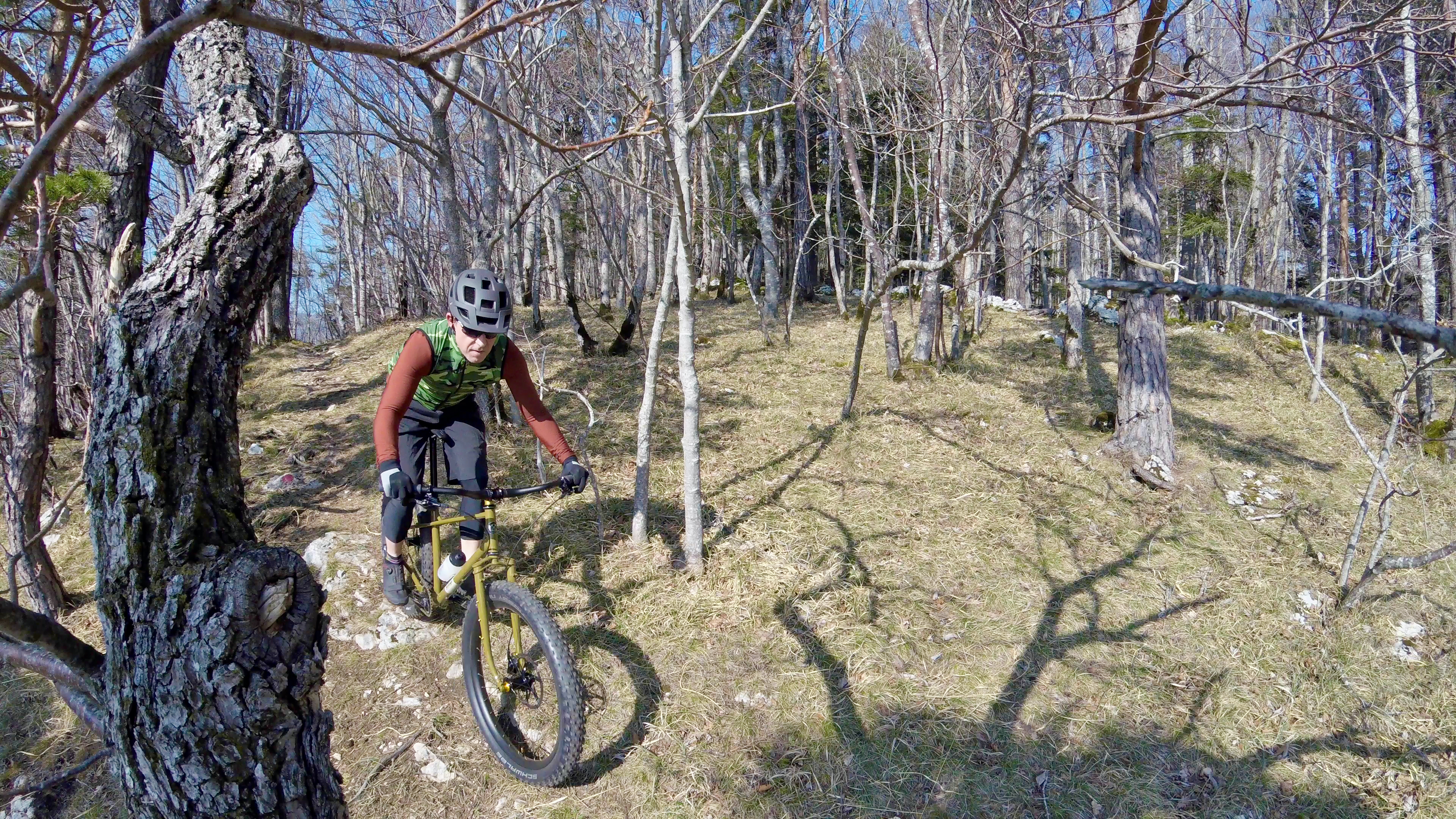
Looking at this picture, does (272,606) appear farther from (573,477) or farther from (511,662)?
(511,662)

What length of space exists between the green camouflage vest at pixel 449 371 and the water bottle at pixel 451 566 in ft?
2.62

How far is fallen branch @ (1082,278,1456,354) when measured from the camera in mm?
978

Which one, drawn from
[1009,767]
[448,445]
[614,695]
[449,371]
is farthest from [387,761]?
[1009,767]

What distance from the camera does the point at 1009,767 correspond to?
3.30m

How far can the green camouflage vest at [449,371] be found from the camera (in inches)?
130

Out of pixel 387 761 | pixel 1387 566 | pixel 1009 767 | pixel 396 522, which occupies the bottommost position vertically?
pixel 1009 767

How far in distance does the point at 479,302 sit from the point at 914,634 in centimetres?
310

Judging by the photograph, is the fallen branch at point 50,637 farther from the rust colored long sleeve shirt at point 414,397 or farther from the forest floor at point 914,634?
the forest floor at point 914,634

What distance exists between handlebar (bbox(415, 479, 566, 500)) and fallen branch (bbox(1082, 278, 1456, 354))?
2314 millimetres

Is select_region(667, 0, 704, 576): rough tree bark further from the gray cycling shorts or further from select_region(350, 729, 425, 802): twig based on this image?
select_region(350, 729, 425, 802): twig

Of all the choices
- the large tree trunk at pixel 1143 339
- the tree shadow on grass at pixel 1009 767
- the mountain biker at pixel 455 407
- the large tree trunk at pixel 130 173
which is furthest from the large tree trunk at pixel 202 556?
the large tree trunk at pixel 1143 339

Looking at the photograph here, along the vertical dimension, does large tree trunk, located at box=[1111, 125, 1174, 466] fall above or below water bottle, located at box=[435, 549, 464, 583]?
above

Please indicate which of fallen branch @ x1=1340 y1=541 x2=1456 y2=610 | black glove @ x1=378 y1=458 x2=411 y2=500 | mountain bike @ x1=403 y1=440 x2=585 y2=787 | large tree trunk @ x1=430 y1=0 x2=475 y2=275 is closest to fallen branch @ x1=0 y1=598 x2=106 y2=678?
black glove @ x1=378 y1=458 x2=411 y2=500

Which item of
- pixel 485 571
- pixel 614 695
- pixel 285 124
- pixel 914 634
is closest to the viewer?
pixel 485 571
